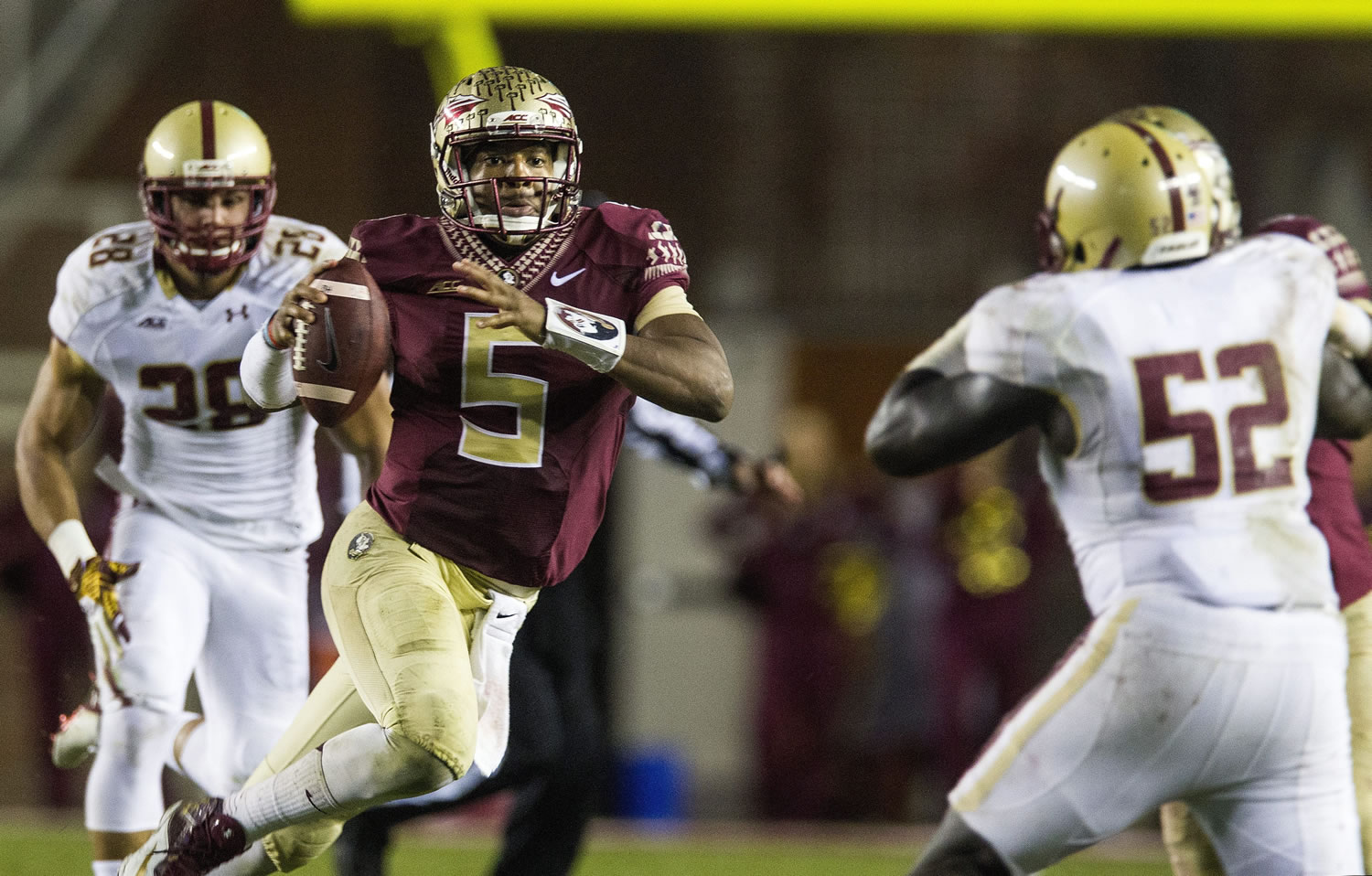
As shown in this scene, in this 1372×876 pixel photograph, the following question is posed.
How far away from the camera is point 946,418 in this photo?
9.77 ft

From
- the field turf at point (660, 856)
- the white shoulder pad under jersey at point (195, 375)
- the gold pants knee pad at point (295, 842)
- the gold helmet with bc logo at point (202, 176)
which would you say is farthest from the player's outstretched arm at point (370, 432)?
the field turf at point (660, 856)

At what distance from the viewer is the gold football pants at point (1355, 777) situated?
3.25 meters

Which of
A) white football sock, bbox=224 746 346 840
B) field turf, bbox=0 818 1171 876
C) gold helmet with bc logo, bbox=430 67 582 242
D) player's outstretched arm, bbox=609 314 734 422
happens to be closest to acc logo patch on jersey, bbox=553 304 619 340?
player's outstretched arm, bbox=609 314 734 422

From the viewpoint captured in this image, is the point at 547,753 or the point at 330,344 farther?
the point at 547,753

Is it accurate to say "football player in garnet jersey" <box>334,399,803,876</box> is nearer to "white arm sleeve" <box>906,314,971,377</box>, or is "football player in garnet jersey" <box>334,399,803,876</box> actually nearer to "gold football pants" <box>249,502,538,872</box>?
"gold football pants" <box>249,502,538,872</box>

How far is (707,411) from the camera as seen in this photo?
9.69 ft

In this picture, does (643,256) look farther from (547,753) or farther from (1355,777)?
(1355,777)

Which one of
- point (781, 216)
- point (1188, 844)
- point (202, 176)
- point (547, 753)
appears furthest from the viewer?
point (781, 216)

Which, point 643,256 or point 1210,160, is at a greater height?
point 1210,160

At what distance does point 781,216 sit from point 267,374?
6235mm

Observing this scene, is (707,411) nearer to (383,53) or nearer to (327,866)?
(327,866)

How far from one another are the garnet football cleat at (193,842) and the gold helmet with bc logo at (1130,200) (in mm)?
1735

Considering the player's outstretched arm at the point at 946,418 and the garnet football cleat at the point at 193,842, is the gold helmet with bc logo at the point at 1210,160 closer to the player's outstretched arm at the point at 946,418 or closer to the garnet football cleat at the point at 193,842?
the player's outstretched arm at the point at 946,418

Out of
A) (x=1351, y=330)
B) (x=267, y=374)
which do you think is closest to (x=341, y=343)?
(x=267, y=374)
